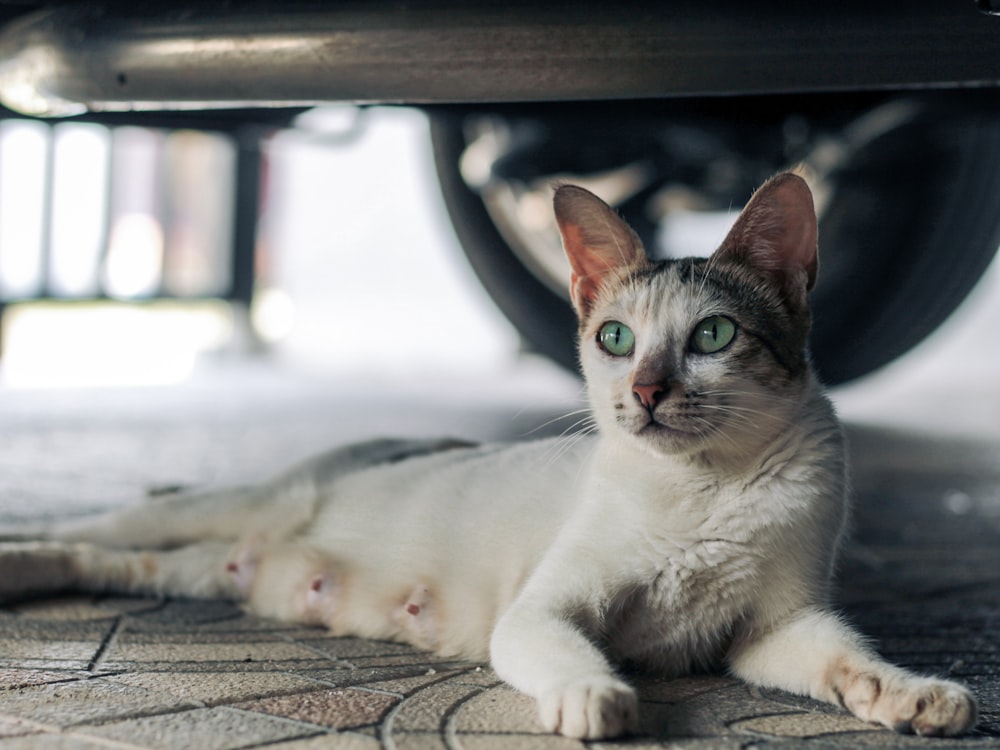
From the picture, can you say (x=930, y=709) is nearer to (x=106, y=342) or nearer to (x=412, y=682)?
(x=412, y=682)

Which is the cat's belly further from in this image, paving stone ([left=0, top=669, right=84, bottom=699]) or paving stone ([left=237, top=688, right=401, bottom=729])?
paving stone ([left=0, top=669, right=84, bottom=699])

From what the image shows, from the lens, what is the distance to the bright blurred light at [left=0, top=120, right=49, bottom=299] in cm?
534

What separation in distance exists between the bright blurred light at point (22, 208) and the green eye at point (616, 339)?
171 inches

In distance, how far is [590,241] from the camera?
1803mm

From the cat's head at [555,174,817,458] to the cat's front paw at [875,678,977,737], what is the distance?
382mm

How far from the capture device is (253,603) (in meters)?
1.96

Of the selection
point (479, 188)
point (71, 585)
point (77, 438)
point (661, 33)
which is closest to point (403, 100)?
point (661, 33)

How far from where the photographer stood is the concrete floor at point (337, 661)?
131cm

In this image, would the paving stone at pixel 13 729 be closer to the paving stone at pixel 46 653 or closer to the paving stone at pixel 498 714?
the paving stone at pixel 46 653

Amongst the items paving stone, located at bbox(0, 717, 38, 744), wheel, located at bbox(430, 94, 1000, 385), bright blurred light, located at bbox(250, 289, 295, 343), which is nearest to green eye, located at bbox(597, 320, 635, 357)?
paving stone, located at bbox(0, 717, 38, 744)

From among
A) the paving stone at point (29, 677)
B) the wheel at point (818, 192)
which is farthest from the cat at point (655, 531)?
the wheel at point (818, 192)

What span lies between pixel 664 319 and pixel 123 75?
0.89m

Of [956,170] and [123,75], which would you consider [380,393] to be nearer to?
[956,170]

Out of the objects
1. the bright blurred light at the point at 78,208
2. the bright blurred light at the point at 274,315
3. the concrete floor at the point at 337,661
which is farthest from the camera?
the bright blurred light at the point at 274,315
